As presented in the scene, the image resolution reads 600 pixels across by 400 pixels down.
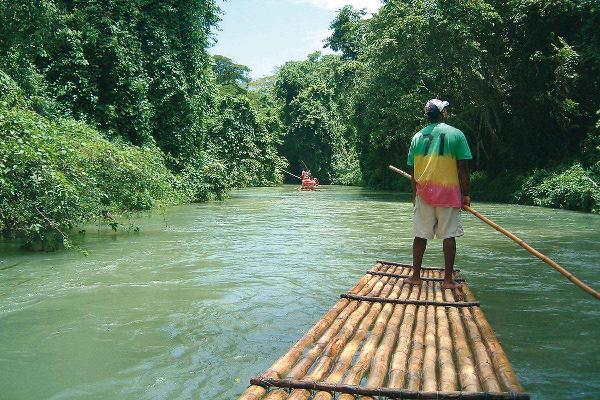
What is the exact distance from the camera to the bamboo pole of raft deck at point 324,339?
8.55 ft

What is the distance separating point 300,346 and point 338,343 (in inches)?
8.3

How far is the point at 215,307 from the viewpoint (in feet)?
15.5

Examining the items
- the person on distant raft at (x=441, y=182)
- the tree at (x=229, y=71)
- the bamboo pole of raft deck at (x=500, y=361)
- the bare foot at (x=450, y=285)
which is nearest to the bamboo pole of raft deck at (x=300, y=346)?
the bare foot at (x=450, y=285)

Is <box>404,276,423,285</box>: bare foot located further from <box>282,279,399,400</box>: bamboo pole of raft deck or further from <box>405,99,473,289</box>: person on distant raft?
<box>282,279,399,400</box>: bamboo pole of raft deck

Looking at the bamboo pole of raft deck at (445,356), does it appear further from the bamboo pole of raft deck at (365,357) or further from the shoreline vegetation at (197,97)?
the shoreline vegetation at (197,97)

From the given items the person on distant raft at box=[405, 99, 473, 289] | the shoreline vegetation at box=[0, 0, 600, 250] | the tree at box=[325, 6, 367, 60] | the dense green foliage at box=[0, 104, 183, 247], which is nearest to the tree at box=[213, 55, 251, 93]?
the tree at box=[325, 6, 367, 60]

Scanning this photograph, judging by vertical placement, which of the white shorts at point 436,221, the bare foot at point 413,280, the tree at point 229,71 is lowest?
the bare foot at point 413,280

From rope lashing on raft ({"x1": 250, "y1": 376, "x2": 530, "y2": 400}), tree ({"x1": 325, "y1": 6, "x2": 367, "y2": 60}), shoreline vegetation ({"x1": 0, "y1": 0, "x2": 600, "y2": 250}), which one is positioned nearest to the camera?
rope lashing on raft ({"x1": 250, "y1": 376, "x2": 530, "y2": 400})

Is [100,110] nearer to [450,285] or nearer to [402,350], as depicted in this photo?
[450,285]

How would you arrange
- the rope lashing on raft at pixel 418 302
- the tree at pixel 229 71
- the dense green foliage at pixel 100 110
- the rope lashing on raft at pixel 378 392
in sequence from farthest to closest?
the tree at pixel 229 71 < the dense green foliage at pixel 100 110 < the rope lashing on raft at pixel 418 302 < the rope lashing on raft at pixel 378 392

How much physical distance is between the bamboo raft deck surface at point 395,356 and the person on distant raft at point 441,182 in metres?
0.52

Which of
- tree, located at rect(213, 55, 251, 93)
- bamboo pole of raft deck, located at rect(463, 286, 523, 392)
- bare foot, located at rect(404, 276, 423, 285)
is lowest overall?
bamboo pole of raft deck, located at rect(463, 286, 523, 392)

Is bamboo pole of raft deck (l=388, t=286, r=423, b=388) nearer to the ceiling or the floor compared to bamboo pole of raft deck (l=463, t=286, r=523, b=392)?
nearer to the floor

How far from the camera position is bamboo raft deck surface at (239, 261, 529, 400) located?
239 centimetres
